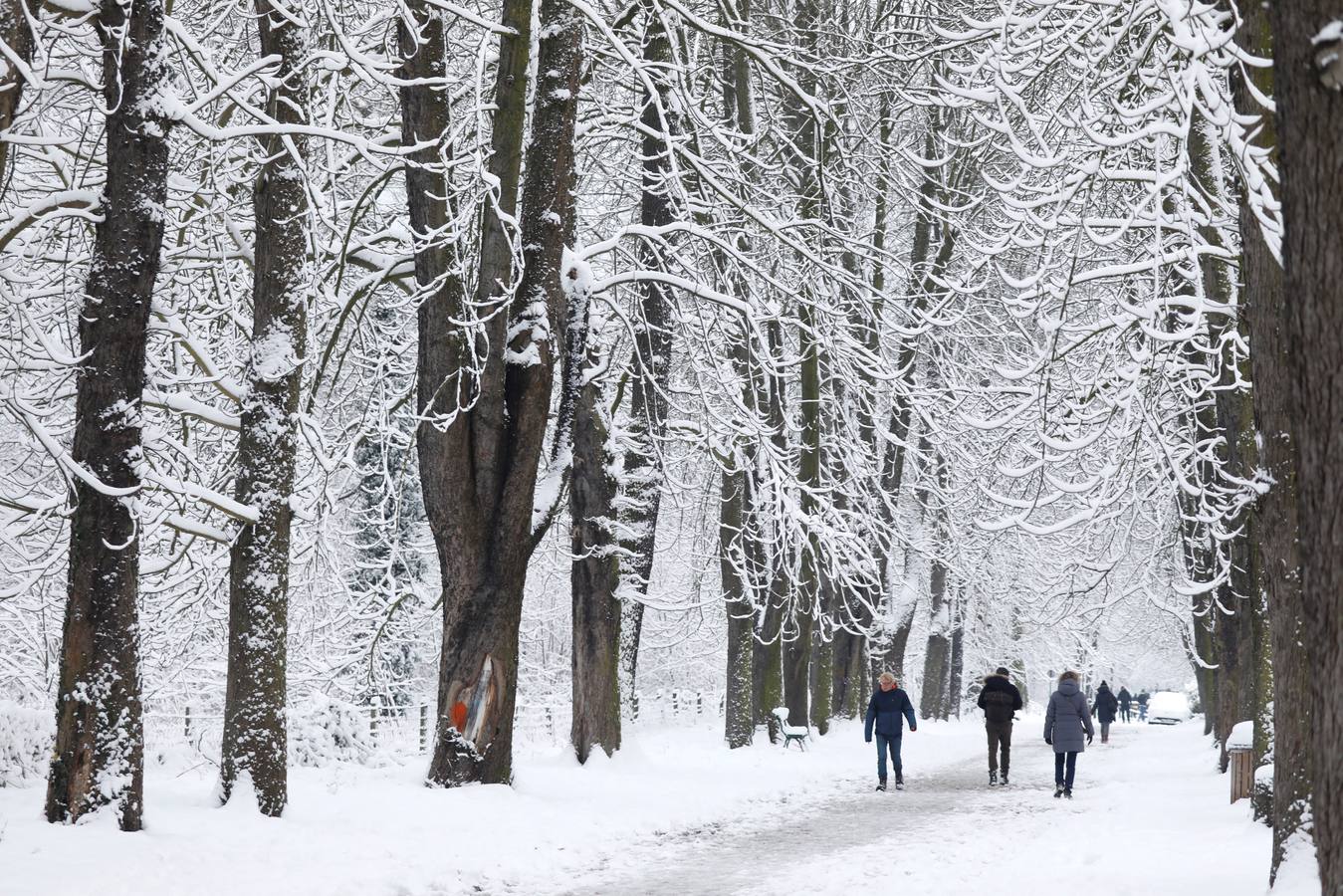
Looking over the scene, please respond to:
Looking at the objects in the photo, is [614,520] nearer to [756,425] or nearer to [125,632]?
[756,425]

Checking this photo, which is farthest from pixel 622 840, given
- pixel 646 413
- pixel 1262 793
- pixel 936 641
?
pixel 936 641

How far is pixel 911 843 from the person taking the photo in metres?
12.0

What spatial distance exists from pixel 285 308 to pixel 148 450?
1723 millimetres

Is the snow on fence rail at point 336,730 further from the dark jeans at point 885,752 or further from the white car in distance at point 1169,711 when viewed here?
the white car in distance at point 1169,711

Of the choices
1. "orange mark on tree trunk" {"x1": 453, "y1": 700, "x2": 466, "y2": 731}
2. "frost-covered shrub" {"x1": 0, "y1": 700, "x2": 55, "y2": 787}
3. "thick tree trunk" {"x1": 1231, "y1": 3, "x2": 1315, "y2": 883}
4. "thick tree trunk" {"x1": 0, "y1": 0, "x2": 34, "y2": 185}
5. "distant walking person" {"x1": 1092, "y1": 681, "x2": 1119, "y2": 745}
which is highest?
"thick tree trunk" {"x1": 0, "y1": 0, "x2": 34, "y2": 185}

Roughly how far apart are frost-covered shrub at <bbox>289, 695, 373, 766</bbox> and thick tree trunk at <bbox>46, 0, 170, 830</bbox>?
18.6ft

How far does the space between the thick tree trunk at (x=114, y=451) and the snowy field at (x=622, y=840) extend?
0.42m

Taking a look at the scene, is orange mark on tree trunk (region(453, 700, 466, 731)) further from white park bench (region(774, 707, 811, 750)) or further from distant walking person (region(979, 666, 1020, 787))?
white park bench (region(774, 707, 811, 750))

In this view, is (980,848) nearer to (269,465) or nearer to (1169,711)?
(269,465)

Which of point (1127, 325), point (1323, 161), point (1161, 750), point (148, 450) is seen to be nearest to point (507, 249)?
point (148, 450)

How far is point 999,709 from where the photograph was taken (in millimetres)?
19578

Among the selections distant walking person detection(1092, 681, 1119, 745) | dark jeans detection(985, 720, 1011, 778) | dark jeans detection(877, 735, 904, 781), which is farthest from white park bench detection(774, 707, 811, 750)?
distant walking person detection(1092, 681, 1119, 745)

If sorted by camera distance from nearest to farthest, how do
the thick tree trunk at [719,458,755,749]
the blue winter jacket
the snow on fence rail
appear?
the snow on fence rail < the blue winter jacket < the thick tree trunk at [719,458,755,749]

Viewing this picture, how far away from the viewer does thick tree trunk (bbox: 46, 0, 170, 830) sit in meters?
8.36
